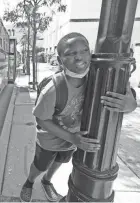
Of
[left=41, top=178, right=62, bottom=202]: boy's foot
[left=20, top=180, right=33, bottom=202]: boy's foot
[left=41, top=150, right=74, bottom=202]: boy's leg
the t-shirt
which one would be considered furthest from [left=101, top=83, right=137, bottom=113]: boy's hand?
[left=41, top=178, right=62, bottom=202]: boy's foot

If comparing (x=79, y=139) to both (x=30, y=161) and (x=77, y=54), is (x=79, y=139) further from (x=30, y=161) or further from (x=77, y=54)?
(x=30, y=161)

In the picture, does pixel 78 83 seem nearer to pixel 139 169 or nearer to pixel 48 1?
pixel 139 169

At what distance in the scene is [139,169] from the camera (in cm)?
309

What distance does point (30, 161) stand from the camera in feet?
10.1

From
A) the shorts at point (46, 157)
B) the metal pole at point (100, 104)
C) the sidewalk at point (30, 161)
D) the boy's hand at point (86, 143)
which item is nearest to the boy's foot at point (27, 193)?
the sidewalk at point (30, 161)

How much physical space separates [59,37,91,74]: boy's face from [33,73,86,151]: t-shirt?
0.71ft

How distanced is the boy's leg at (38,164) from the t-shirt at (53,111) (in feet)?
0.45

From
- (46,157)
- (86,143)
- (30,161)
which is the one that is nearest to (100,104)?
(86,143)

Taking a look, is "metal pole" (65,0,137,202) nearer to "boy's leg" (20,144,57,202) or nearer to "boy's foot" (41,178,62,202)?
"boy's leg" (20,144,57,202)

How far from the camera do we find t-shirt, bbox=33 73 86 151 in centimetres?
121

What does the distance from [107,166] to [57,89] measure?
0.54m

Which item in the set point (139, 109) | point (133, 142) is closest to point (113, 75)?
point (133, 142)

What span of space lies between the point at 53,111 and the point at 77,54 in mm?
414

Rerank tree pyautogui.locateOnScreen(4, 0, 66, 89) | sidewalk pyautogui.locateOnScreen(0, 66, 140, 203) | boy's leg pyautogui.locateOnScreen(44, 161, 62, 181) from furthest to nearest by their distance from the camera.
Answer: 1. tree pyautogui.locateOnScreen(4, 0, 66, 89)
2. sidewalk pyautogui.locateOnScreen(0, 66, 140, 203)
3. boy's leg pyautogui.locateOnScreen(44, 161, 62, 181)
